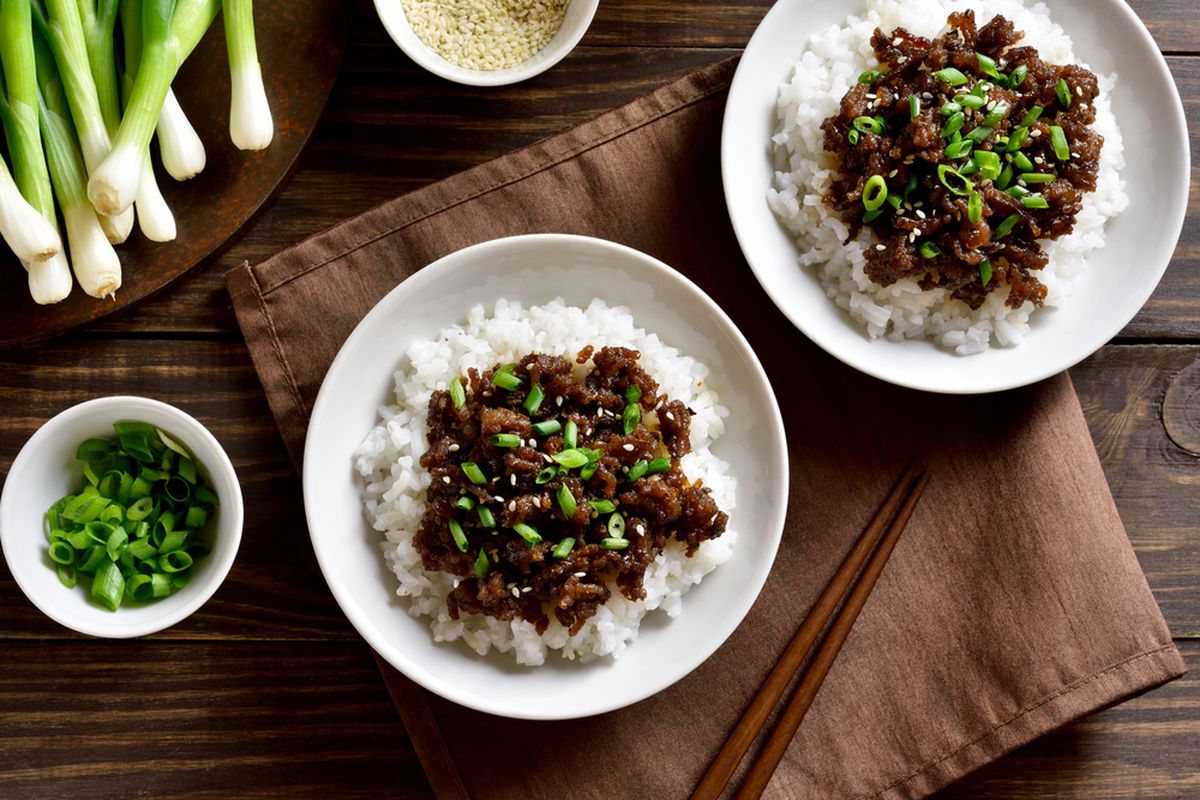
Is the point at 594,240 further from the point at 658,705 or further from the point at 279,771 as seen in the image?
the point at 279,771

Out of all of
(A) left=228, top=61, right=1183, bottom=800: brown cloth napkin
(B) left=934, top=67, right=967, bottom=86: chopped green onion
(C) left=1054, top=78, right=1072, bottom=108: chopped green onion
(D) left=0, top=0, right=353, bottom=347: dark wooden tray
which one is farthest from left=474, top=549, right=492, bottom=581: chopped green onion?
(C) left=1054, top=78, right=1072, bottom=108: chopped green onion

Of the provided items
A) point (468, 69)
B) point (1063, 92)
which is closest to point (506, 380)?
point (468, 69)

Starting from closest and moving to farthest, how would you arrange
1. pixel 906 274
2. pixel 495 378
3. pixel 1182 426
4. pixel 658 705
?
pixel 495 378 → pixel 906 274 → pixel 658 705 → pixel 1182 426

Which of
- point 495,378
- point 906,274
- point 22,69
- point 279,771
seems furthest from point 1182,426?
point 22,69

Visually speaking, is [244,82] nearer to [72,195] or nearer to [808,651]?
[72,195]

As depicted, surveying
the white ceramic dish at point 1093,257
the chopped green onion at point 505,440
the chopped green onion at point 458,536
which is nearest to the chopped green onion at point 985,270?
the white ceramic dish at point 1093,257
